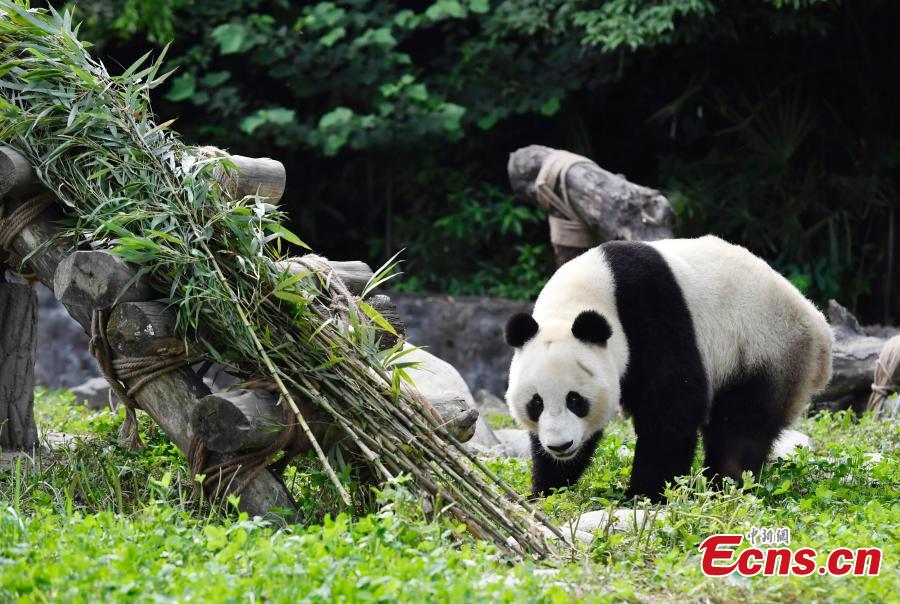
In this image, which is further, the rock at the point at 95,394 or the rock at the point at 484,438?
the rock at the point at 95,394

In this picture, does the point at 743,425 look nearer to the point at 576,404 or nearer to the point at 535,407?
the point at 576,404

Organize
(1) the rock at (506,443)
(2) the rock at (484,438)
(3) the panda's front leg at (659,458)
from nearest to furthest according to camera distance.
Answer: (3) the panda's front leg at (659,458) < (1) the rock at (506,443) < (2) the rock at (484,438)

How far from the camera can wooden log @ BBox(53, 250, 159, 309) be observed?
142 inches

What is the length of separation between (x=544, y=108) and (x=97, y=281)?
281 inches

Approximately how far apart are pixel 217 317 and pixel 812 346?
3.11 meters

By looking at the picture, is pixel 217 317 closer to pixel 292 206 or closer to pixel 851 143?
pixel 292 206

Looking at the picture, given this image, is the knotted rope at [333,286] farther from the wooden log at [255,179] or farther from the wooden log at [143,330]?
the wooden log at [143,330]

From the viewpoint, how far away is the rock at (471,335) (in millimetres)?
10133

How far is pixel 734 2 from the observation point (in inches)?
381

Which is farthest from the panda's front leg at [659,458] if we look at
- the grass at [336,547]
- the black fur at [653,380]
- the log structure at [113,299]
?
the log structure at [113,299]

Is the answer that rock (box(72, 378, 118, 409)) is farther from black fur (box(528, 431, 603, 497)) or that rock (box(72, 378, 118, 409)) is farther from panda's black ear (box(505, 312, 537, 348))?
panda's black ear (box(505, 312, 537, 348))

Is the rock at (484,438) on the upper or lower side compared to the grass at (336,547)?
lower

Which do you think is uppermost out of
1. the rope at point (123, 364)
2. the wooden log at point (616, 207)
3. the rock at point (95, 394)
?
the rope at point (123, 364)

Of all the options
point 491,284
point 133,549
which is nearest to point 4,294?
point 133,549
